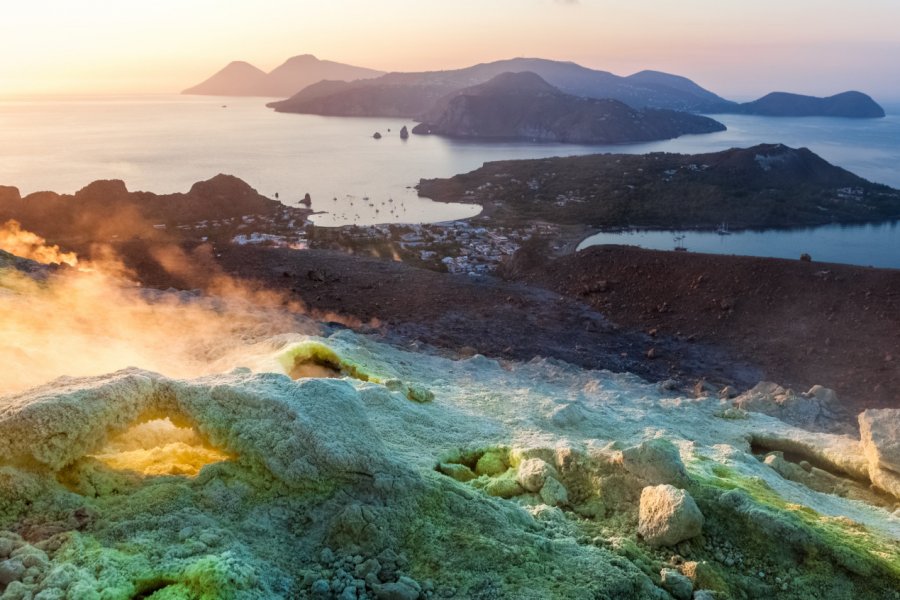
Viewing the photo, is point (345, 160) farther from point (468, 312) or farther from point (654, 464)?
point (654, 464)

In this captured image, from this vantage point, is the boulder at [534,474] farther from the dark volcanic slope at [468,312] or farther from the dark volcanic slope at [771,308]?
the dark volcanic slope at [771,308]

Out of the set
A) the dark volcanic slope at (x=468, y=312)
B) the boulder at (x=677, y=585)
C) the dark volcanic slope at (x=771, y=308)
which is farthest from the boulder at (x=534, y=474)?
the dark volcanic slope at (x=771, y=308)

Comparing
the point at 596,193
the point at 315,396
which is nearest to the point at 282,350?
the point at 315,396

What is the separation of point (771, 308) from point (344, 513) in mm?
22941

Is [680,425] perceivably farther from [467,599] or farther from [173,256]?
[173,256]

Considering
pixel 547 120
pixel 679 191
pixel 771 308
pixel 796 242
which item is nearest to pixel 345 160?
pixel 679 191

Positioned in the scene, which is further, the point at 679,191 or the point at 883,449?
the point at 679,191

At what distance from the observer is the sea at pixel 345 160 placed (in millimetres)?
50344

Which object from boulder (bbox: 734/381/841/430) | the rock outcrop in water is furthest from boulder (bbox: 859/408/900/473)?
boulder (bbox: 734/381/841/430)

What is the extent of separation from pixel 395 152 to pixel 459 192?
1632 inches

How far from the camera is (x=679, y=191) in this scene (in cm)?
5981

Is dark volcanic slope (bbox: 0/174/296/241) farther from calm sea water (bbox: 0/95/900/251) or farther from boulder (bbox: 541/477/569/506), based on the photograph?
boulder (bbox: 541/477/569/506)

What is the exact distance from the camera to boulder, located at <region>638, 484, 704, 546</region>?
24.1ft

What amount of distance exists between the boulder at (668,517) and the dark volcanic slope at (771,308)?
1347cm
